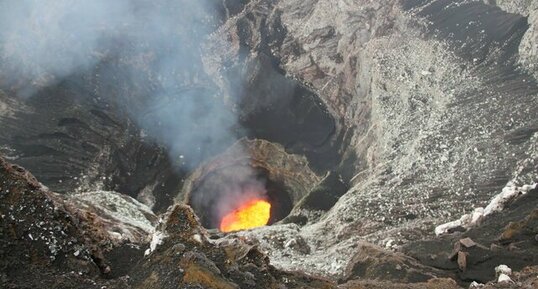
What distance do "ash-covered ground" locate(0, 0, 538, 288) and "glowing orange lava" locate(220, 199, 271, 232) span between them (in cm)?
399

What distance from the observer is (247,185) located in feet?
Answer: 145

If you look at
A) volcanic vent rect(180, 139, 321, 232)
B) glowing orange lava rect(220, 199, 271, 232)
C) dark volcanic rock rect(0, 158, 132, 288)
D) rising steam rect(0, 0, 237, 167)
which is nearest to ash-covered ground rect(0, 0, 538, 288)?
dark volcanic rock rect(0, 158, 132, 288)

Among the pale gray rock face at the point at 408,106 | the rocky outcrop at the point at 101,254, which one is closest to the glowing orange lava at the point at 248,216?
the pale gray rock face at the point at 408,106

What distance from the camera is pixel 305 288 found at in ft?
35.9

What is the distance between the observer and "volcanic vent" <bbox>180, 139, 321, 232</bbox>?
135 ft

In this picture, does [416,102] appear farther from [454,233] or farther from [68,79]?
[68,79]

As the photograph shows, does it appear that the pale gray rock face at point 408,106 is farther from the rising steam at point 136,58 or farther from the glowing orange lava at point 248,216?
the glowing orange lava at point 248,216

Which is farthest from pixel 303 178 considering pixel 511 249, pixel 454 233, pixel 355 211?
pixel 511 249

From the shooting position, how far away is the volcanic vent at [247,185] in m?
41.2

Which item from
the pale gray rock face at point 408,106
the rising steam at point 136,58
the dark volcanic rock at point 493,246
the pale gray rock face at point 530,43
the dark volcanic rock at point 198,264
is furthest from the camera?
the rising steam at point 136,58

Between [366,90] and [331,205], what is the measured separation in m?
9.88

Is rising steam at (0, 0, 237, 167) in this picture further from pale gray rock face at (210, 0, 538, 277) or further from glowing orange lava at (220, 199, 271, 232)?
pale gray rock face at (210, 0, 538, 277)

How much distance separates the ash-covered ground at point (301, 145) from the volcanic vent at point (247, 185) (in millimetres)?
803

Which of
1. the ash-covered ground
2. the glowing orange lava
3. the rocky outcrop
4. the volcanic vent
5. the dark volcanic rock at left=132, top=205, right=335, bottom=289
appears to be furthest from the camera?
the volcanic vent
